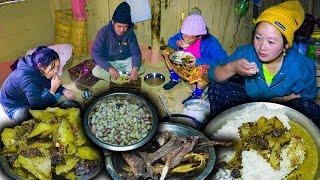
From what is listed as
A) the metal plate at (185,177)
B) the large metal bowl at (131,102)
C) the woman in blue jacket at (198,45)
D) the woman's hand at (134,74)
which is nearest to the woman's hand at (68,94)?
the large metal bowl at (131,102)

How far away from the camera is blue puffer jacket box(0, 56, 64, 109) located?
252 centimetres

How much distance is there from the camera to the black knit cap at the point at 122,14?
2648 mm

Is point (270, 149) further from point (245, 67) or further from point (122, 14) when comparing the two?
point (122, 14)

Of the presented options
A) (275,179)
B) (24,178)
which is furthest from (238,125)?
(24,178)

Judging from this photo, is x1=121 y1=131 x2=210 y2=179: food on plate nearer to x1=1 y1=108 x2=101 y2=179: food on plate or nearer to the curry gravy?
x1=1 y1=108 x2=101 y2=179: food on plate

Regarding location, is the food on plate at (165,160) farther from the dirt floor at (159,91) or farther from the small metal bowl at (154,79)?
the small metal bowl at (154,79)

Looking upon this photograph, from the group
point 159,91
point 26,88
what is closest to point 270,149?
point 159,91

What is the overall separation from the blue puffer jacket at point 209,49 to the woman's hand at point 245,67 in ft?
1.01

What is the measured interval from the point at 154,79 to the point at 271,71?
77cm

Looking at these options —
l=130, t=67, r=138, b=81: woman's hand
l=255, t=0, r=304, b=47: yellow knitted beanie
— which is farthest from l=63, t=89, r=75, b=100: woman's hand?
l=255, t=0, r=304, b=47: yellow knitted beanie

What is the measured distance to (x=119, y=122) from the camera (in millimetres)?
2438

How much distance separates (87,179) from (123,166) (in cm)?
19

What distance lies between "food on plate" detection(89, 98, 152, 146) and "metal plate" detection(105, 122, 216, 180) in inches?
2.9

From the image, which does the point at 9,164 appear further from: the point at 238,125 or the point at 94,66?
the point at 238,125
